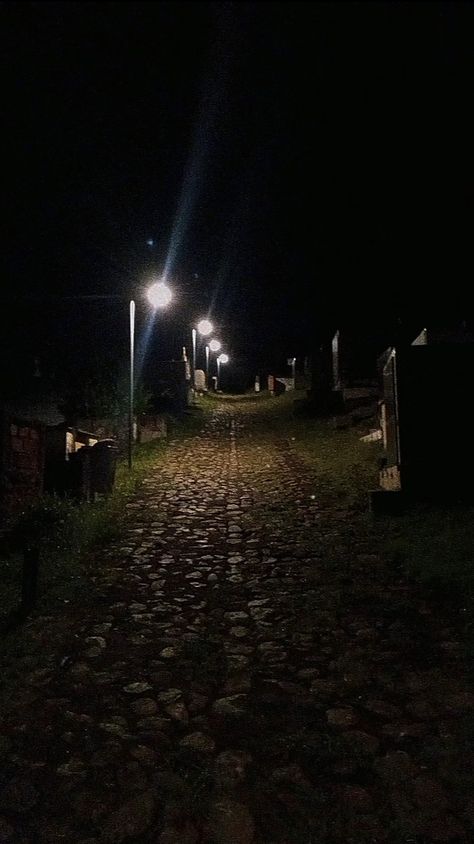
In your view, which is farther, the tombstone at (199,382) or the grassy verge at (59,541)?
the tombstone at (199,382)

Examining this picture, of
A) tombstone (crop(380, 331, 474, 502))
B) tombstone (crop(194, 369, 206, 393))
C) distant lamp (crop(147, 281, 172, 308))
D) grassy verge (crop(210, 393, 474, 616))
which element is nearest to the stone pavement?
grassy verge (crop(210, 393, 474, 616))

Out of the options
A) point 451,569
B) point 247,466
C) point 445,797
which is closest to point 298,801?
point 445,797

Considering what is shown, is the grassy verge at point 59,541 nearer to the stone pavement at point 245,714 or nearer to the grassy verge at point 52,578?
the grassy verge at point 52,578

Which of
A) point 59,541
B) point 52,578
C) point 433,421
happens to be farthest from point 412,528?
point 59,541

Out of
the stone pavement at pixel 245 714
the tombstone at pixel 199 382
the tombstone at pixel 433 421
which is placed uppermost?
the tombstone at pixel 199 382

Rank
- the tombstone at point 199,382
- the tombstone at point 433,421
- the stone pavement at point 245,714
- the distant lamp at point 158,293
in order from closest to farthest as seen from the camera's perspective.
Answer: the stone pavement at point 245,714, the tombstone at point 433,421, the distant lamp at point 158,293, the tombstone at point 199,382

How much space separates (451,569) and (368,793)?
3.38 metres

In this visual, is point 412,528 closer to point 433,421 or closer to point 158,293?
point 433,421

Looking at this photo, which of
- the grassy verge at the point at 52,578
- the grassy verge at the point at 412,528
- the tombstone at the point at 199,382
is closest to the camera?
the grassy verge at the point at 52,578

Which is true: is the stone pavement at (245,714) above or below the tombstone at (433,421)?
below

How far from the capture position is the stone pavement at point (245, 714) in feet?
9.57

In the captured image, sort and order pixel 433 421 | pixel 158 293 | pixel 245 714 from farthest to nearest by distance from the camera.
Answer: pixel 158 293
pixel 433 421
pixel 245 714

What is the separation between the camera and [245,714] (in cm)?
385

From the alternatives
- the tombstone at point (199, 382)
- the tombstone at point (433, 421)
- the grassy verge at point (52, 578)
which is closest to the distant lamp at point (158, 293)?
the grassy verge at point (52, 578)
